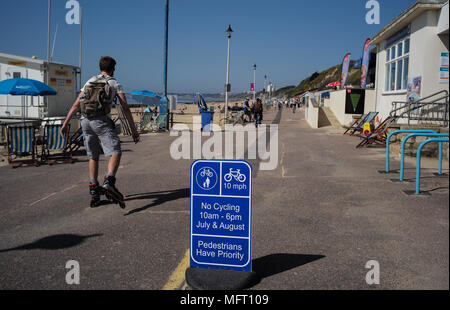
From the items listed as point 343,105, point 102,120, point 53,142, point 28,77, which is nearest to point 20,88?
point 53,142

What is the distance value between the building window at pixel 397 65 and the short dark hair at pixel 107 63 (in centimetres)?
1269

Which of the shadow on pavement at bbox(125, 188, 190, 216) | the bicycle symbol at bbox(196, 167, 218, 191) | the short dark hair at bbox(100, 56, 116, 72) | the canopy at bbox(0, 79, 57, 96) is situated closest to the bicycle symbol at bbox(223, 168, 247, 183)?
the bicycle symbol at bbox(196, 167, 218, 191)

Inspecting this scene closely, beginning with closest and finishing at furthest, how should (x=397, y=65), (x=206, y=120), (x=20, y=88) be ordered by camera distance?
(x=20, y=88), (x=397, y=65), (x=206, y=120)

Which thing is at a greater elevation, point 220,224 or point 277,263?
point 220,224

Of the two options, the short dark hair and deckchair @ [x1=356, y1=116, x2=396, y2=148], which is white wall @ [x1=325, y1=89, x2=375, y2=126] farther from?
the short dark hair

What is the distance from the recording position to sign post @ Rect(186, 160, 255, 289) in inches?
131

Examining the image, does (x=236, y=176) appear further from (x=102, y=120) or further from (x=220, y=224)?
(x=102, y=120)

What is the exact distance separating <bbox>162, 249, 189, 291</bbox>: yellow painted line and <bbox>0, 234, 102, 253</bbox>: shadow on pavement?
128cm

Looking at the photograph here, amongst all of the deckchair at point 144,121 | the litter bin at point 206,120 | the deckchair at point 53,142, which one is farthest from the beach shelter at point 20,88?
the litter bin at point 206,120

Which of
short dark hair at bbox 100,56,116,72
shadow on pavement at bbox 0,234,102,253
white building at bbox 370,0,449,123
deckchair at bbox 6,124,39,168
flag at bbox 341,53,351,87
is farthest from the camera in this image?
flag at bbox 341,53,351,87

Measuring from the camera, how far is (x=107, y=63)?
5.81 metres

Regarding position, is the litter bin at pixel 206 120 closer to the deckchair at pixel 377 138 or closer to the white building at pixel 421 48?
the white building at pixel 421 48

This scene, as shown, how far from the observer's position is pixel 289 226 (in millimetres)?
4941

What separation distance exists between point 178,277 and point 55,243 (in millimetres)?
1665
